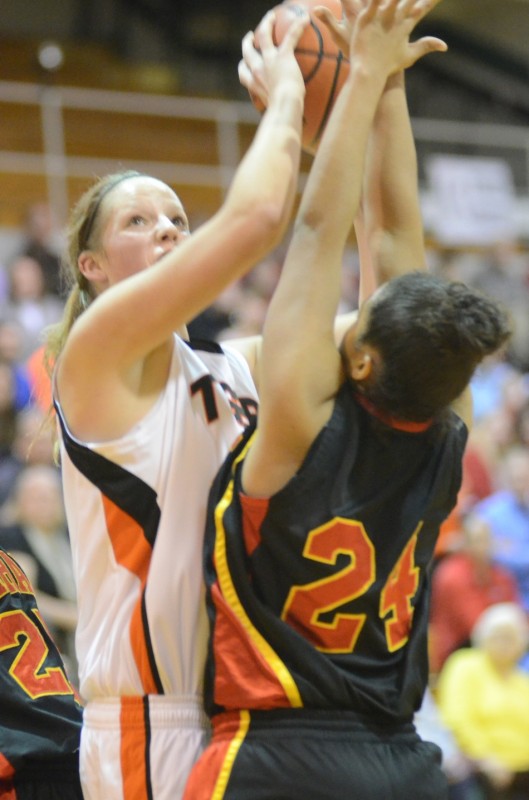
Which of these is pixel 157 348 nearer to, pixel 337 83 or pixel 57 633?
pixel 337 83

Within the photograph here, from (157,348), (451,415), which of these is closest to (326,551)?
(451,415)

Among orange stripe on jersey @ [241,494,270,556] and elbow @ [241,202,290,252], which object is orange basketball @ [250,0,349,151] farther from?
orange stripe on jersey @ [241,494,270,556]

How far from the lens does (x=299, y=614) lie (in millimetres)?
2309

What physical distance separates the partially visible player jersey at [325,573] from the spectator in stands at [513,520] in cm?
555

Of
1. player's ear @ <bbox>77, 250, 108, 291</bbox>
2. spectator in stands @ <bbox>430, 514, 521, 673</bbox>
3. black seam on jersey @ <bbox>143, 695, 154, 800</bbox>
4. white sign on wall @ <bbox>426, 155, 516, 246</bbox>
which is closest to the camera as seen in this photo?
black seam on jersey @ <bbox>143, 695, 154, 800</bbox>

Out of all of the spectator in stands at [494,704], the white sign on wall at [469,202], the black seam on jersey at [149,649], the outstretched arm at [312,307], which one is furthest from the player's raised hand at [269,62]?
the white sign on wall at [469,202]

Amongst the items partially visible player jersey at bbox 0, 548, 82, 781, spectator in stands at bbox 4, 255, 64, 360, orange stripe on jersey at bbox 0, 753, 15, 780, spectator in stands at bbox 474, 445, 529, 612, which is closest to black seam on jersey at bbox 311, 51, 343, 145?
partially visible player jersey at bbox 0, 548, 82, 781

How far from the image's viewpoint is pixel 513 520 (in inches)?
322

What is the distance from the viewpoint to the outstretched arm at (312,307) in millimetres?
2248

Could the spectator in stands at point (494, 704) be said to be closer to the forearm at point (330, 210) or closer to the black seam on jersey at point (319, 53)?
the black seam on jersey at point (319, 53)

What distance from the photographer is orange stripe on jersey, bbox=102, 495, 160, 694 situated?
2.48m

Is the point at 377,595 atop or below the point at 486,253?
below

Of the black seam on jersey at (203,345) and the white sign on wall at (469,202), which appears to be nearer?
the black seam on jersey at (203,345)

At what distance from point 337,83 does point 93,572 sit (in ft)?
3.73
